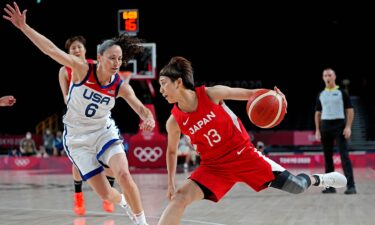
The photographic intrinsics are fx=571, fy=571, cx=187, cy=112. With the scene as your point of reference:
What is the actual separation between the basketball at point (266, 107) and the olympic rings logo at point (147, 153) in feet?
35.6

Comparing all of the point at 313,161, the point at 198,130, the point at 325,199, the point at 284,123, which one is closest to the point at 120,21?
the point at 313,161

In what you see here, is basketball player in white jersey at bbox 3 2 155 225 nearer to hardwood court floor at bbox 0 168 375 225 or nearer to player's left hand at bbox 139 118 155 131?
player's left hand at bbox 139 118 155 131

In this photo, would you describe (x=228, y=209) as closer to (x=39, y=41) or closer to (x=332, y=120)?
(x=332, y=120)

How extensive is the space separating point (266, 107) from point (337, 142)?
14.8 ft

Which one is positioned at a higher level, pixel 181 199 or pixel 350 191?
pixel 181 199

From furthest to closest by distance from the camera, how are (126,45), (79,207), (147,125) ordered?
1. (79,207)
2. (126,45)
3. (147,125)

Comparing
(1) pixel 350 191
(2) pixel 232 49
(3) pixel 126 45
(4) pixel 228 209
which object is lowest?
(1) pixel 350 191

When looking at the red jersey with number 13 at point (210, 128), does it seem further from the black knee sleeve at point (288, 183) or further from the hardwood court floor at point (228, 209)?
the hardwood court floor at point (228, 209)

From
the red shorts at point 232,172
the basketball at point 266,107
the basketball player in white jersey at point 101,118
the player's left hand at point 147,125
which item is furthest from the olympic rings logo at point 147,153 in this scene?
the basketball at point 266,107

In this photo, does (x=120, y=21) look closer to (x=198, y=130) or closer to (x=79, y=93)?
(x=79, y=93)

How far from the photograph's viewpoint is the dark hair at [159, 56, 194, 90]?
388 centimetres

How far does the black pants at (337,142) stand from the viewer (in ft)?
26.0

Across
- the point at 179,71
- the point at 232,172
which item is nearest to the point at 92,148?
the point at 179,71

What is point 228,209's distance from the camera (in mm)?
6285
